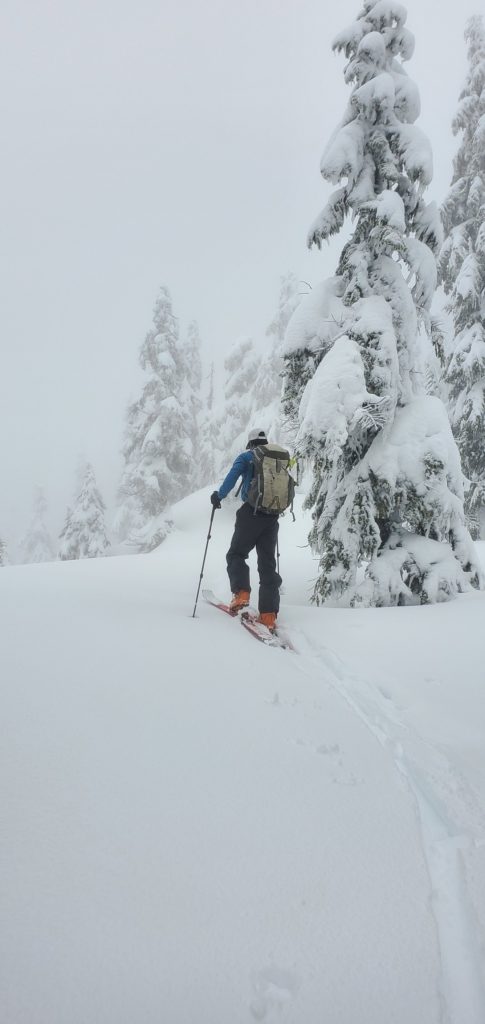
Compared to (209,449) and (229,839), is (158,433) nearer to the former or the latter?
(209,449)

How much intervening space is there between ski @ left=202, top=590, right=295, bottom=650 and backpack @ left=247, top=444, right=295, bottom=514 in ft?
4.15

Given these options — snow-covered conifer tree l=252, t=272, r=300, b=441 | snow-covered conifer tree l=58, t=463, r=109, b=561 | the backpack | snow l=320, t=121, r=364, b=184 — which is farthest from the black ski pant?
snow-covered conifer tree l=58, t=463, r=109, b=561

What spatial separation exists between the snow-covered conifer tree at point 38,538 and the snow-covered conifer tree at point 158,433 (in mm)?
22302

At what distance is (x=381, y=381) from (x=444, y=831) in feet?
18.2

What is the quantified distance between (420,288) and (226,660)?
6119 millimetres

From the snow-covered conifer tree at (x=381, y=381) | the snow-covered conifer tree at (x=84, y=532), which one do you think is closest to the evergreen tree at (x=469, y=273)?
the snow-covered conifer tree at (x=381, y=381)

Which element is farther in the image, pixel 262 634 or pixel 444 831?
pixel 262 634

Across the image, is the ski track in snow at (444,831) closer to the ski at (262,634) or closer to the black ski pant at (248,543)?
the ski at (262,634)

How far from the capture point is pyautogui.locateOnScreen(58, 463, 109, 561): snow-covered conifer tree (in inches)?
1060

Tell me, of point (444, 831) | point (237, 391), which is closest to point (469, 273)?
point (444, 831)

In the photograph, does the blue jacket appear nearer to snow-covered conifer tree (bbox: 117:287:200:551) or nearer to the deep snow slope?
the deep snow slope

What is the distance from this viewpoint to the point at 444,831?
6.95ft

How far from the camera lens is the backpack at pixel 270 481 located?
601 cm

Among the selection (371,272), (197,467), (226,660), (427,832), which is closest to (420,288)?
(371,272)
